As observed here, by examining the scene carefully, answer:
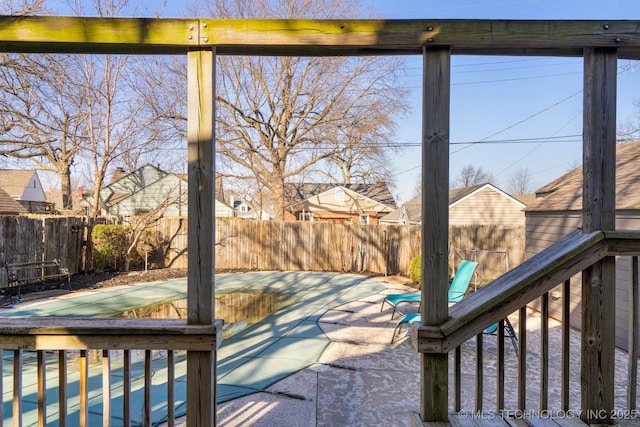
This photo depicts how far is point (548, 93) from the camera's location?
10.5 m

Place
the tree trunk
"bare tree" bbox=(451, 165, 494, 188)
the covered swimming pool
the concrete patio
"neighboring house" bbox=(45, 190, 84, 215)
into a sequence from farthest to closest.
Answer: "bare tree" bbox=(451, 165, 494, 188), the tree trunk, "neighboring house" bbox=(45, 190, 84, 215), the covered swimming pool, the concrete patio

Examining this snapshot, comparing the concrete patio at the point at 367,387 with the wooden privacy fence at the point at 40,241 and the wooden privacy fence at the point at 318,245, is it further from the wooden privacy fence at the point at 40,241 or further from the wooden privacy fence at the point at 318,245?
the wooden privacy fence at the point at 40,241

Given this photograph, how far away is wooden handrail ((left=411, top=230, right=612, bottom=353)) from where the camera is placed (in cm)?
144

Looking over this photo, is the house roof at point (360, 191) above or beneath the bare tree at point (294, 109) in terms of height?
beneath

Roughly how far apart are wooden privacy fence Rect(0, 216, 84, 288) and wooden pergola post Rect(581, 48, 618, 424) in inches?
359

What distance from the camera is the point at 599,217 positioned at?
1.45 meters

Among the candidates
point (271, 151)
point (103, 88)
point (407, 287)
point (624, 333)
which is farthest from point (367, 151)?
point (624, 333)

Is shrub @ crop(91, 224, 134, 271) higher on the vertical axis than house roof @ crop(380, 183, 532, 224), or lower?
lower

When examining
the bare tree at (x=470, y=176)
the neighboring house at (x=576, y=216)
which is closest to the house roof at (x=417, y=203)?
the bare tree at (x=470, y=176)

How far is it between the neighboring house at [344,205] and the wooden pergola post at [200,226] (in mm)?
18806

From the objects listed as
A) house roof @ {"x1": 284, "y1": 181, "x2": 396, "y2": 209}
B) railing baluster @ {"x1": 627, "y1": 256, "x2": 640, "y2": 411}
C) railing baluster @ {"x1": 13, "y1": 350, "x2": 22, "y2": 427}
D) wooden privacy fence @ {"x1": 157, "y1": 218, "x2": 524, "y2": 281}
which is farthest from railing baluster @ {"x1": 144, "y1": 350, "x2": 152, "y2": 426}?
house roof @ {"x1": 284, "y1": 181, "x2": 396, "y2": 209}

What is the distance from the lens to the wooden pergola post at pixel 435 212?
4.82 ft

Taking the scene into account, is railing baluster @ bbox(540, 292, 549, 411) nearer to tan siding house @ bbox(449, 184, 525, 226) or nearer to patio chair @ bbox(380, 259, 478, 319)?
patio chair @ bbox(380, 259, 478, 319)

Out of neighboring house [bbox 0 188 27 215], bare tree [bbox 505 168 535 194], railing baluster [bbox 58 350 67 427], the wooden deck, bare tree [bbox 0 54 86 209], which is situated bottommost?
the wooden deck
